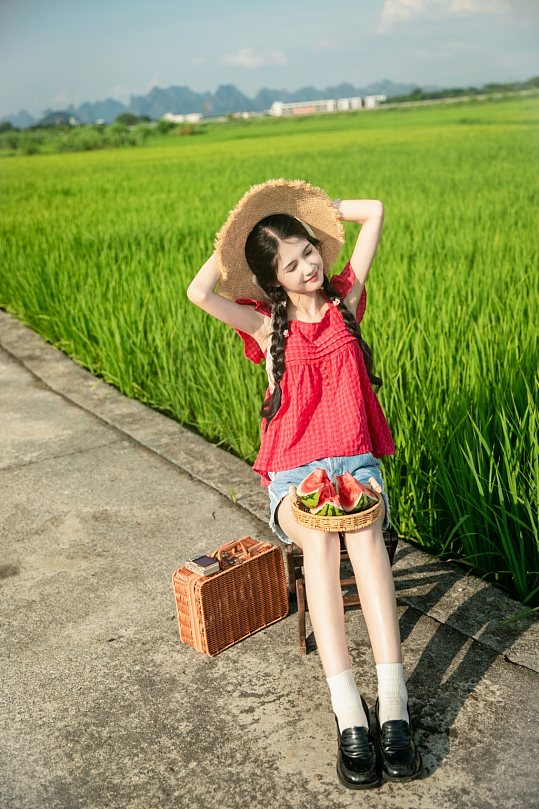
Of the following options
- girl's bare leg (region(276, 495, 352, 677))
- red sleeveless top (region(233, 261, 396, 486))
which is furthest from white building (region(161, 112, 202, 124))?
girl's bare leg (region(276, 495, 352, 677))

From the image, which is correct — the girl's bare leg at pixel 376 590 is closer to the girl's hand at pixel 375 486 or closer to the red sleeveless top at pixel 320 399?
the girl's hand at pixel 375 486

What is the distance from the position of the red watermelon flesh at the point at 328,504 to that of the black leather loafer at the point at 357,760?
Answer: 1.46 feet

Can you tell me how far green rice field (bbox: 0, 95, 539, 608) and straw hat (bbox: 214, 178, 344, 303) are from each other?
717 mm

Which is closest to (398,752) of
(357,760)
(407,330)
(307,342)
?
(357,760)

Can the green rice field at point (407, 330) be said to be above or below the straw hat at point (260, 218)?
below

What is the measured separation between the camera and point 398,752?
1.76 meters

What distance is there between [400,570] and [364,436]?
0.65m

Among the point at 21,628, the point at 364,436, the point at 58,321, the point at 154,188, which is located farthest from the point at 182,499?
the point at 154,188

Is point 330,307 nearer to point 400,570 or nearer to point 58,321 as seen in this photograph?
point 400,570

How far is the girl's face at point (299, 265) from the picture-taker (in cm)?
211

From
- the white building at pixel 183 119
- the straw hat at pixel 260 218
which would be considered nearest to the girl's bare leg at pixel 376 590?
the straw hat at pixel 260 218

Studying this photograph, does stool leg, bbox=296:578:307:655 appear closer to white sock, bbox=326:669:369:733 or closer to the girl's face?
white sock, bbox=326:669:369:733

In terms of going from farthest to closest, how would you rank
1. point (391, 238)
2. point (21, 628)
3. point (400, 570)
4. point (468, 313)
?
1. point (391, 238)
2. point (468, 313)
3. point (400, 570)
4. point (21, 628)

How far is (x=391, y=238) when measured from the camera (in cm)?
677
